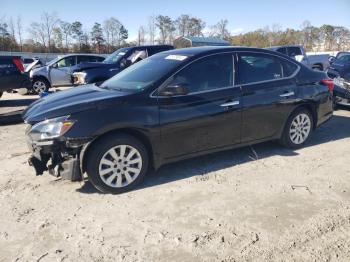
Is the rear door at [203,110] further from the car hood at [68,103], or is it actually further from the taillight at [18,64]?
the taillight at [18,64]

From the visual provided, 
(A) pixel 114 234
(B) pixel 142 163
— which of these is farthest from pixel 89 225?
(B) pixel 142 163

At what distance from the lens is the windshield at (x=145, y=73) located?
4.70 metres

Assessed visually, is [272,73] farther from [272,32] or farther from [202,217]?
[272,32]

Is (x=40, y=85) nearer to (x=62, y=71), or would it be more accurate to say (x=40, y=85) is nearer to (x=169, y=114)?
(x=62, y=71)

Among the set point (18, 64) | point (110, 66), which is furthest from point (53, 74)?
point (110, 66)

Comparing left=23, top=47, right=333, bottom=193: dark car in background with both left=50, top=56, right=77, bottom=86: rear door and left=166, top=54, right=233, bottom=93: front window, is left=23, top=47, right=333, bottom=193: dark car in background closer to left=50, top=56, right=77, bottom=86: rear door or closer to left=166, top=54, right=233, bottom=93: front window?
left=166, top=54, right=233, bottom=93: front window

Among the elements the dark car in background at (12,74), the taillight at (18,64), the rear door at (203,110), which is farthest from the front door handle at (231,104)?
the taillight at (18,64)

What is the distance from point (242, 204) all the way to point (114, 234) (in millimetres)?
1467

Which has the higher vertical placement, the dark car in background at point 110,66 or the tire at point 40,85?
the dark car in background at point 110,66

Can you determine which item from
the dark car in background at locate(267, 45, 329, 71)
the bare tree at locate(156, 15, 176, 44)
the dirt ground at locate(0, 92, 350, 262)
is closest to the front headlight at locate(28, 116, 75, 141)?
the dirt ground at locate(0, 92, 350, 262)

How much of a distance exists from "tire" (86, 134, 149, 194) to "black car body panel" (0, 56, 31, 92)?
28.4 ft

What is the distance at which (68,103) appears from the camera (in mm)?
Answer: 4344

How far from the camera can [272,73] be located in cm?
557

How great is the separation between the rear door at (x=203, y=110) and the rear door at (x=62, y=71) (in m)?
11.9
